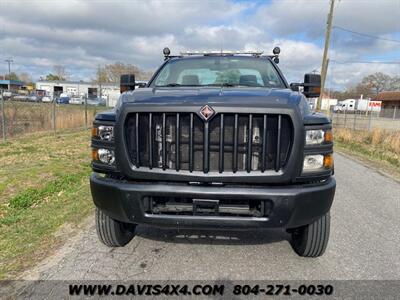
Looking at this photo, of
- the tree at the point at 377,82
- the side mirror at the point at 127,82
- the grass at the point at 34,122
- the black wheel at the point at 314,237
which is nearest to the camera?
the black wheel at the point at 314,237

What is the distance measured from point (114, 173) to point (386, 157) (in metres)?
11.2

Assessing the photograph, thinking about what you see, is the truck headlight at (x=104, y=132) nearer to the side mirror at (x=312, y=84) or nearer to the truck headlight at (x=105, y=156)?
the truck headlight at (x=105, y=156)

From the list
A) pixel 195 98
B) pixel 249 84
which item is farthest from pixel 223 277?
pixel 249 84

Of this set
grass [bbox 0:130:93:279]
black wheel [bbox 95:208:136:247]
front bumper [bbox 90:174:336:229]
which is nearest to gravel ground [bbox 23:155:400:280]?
black wheel [bbox 95:208:136:247]

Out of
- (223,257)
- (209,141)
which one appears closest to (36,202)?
A: (223,257)

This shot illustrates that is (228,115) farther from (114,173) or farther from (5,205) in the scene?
(5,205)

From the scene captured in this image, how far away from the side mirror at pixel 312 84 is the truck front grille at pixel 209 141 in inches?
74.8

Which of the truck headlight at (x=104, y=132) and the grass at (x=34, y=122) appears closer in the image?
the truck headlight at (x=104, y=132)

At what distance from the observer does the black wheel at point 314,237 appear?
3229mm

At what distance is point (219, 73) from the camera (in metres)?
4.38

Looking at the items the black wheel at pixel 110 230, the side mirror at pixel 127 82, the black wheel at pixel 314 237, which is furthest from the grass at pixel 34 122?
the black wheel at pixel 314 237

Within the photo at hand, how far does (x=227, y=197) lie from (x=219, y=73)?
2.13 metres

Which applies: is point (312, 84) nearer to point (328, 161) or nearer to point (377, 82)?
point (328, 161)

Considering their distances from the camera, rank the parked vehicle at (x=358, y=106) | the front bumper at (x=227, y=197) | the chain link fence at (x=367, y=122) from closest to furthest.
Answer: the front bumper at (x=227, y=197) < the chain link fence at (x=367, y=122) < the parked vehicle at (x=358, y=106)
